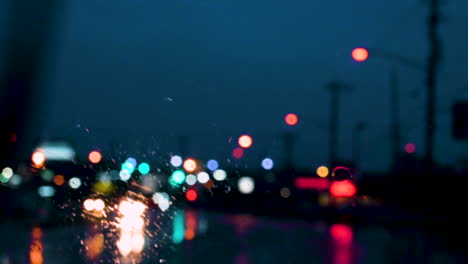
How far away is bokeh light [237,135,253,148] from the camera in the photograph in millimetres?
16544

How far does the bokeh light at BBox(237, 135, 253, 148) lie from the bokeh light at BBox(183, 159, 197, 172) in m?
1.83

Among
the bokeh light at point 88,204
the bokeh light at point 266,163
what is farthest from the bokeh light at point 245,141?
the bokeh light at point 88,204

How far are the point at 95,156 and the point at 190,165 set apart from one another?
6.41 feet

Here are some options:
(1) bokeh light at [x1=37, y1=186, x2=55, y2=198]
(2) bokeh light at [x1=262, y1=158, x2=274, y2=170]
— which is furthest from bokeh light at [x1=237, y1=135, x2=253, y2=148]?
(1) bokeh light at [x1=37, y1=186, x2=55, y2=198]

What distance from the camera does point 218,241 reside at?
781 inches

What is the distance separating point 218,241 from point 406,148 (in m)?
66.6

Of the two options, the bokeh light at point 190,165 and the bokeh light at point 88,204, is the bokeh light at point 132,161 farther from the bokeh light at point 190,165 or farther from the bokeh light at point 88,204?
the bokeh light at point 88,204

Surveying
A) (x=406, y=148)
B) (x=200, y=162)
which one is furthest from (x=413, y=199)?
(x=200, y=162)

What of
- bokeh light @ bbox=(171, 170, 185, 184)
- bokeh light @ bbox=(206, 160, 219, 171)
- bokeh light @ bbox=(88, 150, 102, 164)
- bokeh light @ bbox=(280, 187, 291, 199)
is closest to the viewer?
bokeh light @ bbox=(171, 170, 185, 184)

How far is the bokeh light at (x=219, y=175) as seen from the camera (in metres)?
15.4

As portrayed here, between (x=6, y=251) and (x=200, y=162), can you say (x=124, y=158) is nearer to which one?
(x=200, y=162)

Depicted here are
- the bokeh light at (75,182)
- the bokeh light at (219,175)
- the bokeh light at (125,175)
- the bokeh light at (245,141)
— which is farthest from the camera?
the bokeh light at (75,182)

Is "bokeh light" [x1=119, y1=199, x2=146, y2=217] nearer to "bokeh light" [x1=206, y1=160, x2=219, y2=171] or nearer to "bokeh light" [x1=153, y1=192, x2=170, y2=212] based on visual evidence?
"bokeh light" [x1=153, y1=192, x2=170, y2=212]

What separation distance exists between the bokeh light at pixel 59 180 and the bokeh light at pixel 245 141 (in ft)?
18.9
